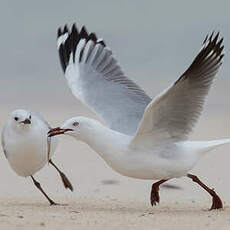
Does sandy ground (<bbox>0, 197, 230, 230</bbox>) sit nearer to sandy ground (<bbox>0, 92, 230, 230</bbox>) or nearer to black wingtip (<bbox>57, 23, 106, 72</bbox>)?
sandy ground (<bbox>0, 92, 230, 230</bbox>)

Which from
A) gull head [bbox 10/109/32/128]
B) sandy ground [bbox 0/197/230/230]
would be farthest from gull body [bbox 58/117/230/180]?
gull head [bbox 10/109/32/128]

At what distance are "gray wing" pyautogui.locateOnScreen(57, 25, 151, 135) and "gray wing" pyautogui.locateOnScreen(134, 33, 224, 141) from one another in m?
0.69

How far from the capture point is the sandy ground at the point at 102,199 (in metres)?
7.33

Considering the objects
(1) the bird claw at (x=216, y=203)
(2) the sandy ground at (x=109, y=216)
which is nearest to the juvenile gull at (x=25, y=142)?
(2) the sandy ground at (x=109, y=216)

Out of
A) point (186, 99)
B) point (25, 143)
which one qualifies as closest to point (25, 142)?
point (25, 143)

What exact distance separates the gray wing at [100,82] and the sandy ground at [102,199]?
89cm

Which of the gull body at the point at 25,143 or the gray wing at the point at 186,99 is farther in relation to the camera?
the gull body at the point at 25,143

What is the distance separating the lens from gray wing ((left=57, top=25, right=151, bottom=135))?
366 inches

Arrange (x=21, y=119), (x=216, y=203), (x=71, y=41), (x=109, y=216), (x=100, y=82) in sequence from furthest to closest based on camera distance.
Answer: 1. (x=71, y=41)
2. (x=100, y=82)
3. (x=21, y=119)
4. (x=216, y=203)
5. (x=109, y=216)

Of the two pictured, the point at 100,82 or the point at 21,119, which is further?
the point at 100,82

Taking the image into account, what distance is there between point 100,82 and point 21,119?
1.43m

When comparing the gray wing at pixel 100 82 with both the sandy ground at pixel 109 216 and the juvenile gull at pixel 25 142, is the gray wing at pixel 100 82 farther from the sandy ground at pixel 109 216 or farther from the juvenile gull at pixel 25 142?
the sandy ground at pixel 109 216

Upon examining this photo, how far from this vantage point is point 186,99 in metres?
8.12

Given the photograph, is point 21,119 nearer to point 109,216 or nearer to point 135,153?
point 135,153
